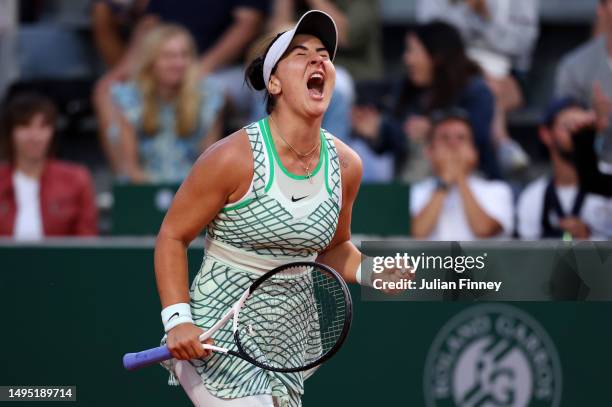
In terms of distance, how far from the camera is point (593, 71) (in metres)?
7.11

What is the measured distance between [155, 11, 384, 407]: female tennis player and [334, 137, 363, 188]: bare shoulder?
2.2 inches

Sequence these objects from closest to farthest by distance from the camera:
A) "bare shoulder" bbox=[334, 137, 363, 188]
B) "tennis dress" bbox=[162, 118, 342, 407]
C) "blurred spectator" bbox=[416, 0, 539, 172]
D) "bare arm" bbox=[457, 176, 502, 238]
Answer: "tennis dress" bbox=[162, 118, 342, 407]
"bare shoulder" bbox=[334, 137, 363, 188]
"bare arm" bbox=[457, 176, 502, 238]
"blurred spectator" bbox=[416, 0, 539, 172]

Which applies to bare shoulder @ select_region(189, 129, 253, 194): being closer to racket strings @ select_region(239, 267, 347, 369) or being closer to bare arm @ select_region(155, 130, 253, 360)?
bare arm @ select_region(155, 130, 253, 360)

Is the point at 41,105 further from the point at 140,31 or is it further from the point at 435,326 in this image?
the point at 435,326

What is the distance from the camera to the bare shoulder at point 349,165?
3926 mm

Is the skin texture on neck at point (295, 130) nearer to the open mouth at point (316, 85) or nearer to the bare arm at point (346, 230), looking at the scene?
the open mouth at point (316, 85)

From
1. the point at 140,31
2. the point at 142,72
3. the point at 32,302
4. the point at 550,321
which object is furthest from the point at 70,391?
the point at 140,31

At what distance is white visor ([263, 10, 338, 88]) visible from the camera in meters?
3.69

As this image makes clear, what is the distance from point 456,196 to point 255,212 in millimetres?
3139

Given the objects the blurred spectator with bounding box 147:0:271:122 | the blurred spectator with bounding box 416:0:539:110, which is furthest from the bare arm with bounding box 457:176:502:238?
the blurred spectator with bounding box 147:0:271:122

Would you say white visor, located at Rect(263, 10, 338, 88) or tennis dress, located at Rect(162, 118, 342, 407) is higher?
white visor, located at Rect(263, 10, 338, 88)

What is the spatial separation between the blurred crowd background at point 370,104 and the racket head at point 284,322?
230cm

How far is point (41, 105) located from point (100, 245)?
6.21 ft

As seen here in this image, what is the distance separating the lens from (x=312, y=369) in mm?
3934
